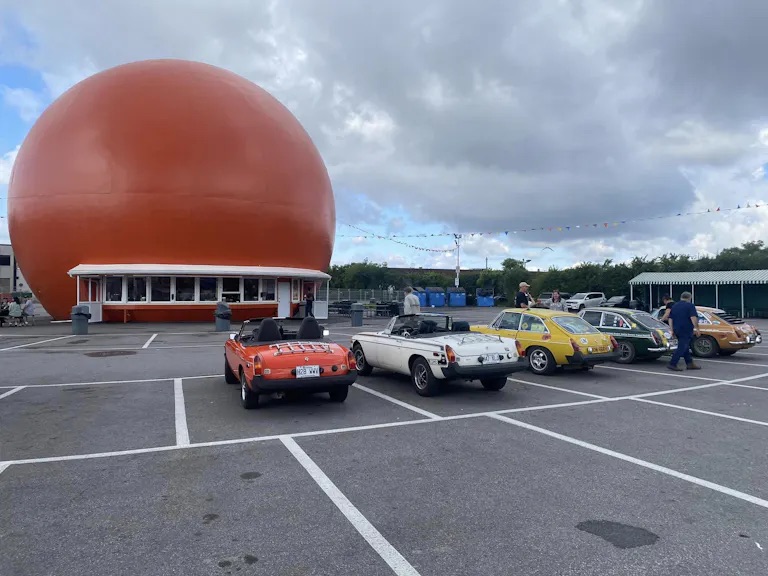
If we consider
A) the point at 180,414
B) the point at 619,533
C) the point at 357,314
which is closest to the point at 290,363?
the point at 180,414

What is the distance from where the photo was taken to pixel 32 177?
26312mm

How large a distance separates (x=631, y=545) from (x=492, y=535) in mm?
919

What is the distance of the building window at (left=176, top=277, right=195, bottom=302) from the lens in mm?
25922

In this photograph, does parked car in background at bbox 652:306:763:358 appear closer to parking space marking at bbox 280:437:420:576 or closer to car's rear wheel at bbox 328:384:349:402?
car's rear wheel at bbox 328:384:349:402

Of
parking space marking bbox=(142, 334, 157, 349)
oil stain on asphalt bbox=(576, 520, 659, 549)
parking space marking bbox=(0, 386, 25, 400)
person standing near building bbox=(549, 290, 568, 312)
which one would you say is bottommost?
oil stain on asphalt bbox=(576, 520, 659, 549)

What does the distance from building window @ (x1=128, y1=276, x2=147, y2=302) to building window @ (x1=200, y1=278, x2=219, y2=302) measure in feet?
8.68

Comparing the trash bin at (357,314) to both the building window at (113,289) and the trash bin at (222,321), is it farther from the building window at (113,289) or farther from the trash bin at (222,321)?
the building window at (113,289)

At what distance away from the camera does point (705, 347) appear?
14.4 metres

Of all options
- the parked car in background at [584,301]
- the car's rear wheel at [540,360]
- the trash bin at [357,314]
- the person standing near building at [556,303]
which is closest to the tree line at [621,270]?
the parked car in background at [584,301]

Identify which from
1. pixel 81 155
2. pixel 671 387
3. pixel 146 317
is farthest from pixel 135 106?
pixel 671 387

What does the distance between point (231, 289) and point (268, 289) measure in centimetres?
208

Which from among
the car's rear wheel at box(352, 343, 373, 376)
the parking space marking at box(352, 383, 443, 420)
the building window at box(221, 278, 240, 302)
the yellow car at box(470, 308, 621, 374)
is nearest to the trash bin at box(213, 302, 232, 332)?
the building window at box(221, 278, 240, 302)

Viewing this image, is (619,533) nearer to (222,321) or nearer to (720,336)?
(720,336)

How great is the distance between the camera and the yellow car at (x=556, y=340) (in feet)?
34.1
